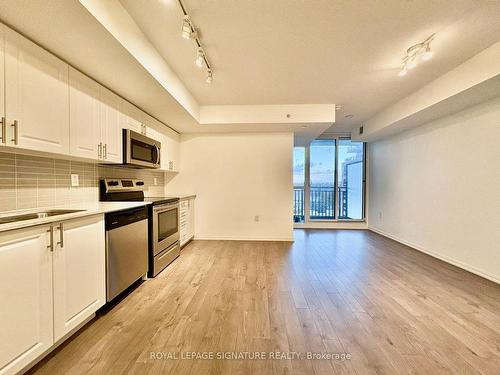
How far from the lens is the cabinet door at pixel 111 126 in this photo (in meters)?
2.23

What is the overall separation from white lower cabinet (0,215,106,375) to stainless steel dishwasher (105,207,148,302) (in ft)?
0.42

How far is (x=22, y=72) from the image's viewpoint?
4.72ft

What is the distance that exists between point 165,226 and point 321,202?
4.25 meters

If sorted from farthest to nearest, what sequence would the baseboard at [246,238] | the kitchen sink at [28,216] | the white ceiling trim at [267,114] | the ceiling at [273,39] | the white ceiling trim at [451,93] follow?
the baseboard at [246,238]
the white ceiling trim at [267,114]
the white ceiling trim at [451,93]
the ceiling at [273,39]
the kitchen sink at [28,216]

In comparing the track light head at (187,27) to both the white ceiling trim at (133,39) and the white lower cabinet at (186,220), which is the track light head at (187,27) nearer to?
the white ceiling trim at (133,39)

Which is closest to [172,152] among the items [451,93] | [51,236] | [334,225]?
[51,236]

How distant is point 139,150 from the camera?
2.78 metres

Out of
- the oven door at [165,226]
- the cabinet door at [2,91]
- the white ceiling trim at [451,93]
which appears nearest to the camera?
the cabinet door at [2,91]

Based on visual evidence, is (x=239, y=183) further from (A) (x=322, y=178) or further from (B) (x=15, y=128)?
(B) (x=15, y=128)

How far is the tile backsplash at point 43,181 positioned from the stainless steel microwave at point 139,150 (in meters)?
0.40

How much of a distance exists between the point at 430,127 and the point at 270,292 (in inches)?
149

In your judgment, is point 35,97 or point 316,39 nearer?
point 35,97

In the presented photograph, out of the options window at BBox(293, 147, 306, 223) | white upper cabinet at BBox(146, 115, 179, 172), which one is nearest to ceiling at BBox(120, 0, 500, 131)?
white upper cabinet at BBox(146, 115, 179, 172)

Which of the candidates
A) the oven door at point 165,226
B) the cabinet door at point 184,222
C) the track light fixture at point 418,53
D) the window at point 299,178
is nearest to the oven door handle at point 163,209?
the oven door at point 165,226
